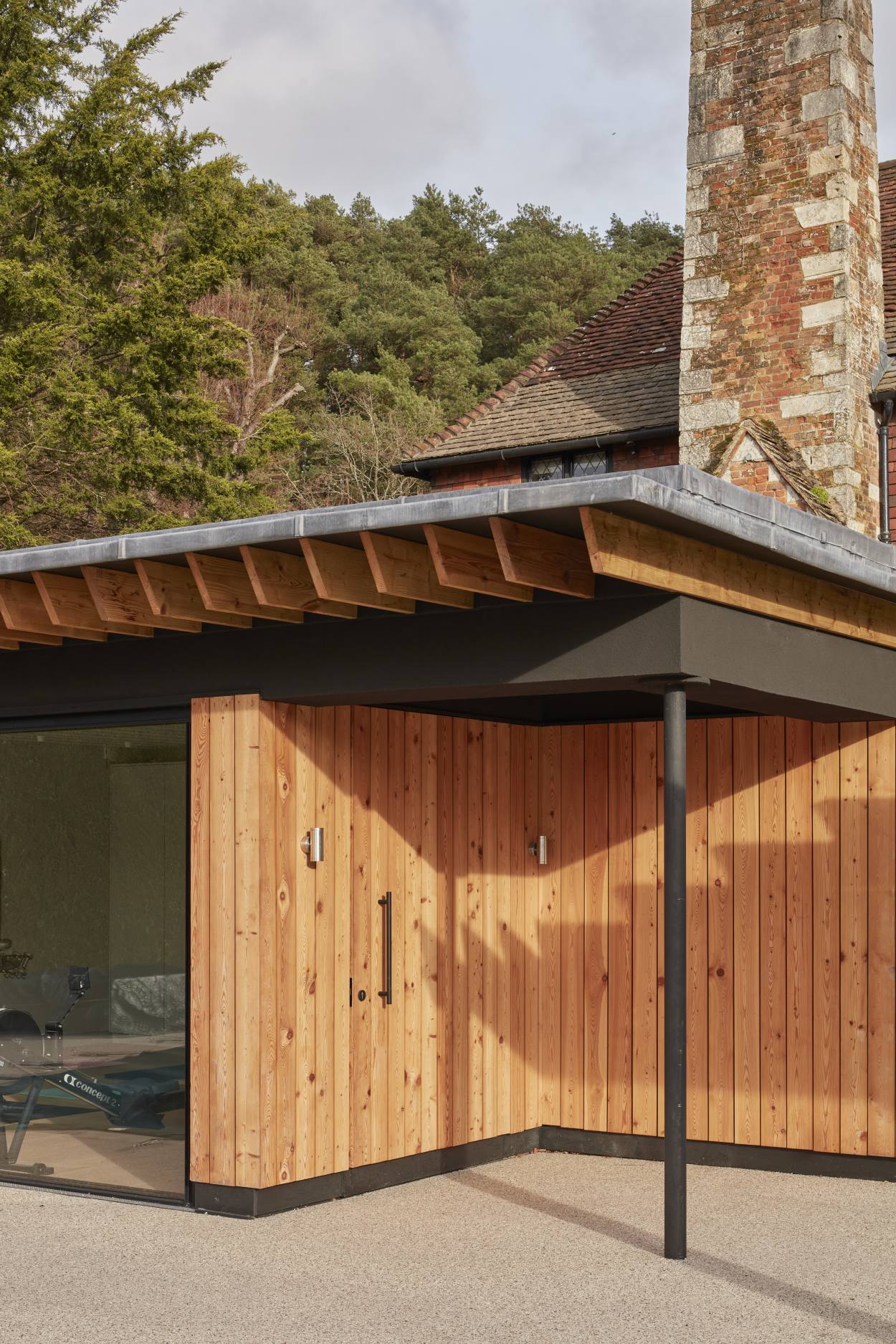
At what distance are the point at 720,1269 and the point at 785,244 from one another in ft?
26.3

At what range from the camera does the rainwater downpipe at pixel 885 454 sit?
1157 cm

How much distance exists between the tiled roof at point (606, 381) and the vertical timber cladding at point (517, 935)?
714 cm

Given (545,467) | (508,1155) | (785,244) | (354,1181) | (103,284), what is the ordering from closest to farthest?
(354,1181), (508,1155), (785,244), (545,467), (103,284)

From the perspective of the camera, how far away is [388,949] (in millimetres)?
6957

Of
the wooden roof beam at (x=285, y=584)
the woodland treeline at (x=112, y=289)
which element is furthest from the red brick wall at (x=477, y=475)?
the wooden roof beam at (x=285, y=584)

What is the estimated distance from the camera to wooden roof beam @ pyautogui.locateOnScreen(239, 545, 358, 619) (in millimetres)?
5863

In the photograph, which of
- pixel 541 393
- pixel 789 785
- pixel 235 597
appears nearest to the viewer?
pixel 235 597

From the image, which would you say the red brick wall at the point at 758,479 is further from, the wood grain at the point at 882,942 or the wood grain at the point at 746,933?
the wood grain at the point at 882,942

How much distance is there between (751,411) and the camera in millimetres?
11289

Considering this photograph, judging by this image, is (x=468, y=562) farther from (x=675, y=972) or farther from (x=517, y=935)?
(x=517, y=935)

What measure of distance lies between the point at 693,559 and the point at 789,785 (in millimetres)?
2370

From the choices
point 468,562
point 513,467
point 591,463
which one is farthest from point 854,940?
point 513,467

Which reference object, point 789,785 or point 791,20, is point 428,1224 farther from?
point 791,20

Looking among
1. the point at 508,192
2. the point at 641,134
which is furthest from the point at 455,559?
the point at 641,134
